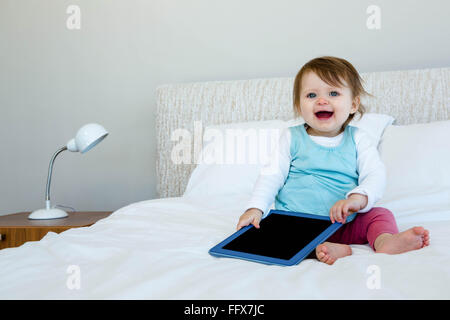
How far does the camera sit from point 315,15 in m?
1.98

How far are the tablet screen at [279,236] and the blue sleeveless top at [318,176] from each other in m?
0.14

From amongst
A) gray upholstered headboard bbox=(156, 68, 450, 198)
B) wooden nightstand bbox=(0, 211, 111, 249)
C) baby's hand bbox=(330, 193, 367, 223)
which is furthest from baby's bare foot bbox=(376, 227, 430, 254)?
wooden nightstand bbox=(0, 211, 111, 249)

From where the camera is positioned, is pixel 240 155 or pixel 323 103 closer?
pixel 323 103

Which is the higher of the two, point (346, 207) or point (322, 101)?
point (322, 101)

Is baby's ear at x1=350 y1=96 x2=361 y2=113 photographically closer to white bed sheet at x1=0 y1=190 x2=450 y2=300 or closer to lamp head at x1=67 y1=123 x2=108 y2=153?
white bed sheet at x1=0 y1=190 x2=450 y2=300

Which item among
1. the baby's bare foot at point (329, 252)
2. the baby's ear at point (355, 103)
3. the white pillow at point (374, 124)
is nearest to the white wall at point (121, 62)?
the white pillow at point (374, 124)

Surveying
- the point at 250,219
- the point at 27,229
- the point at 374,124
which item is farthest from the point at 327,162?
the point at 27,229

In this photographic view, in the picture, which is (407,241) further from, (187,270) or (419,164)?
(419,164)

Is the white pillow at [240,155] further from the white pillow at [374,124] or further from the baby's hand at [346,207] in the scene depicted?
the baby's hand at [346,207]

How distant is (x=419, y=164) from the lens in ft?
4.25

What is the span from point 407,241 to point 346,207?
161 millimetres

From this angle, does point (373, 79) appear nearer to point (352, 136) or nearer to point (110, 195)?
point (352, 136)

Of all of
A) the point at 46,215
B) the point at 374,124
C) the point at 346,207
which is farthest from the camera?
the point at 46,215
